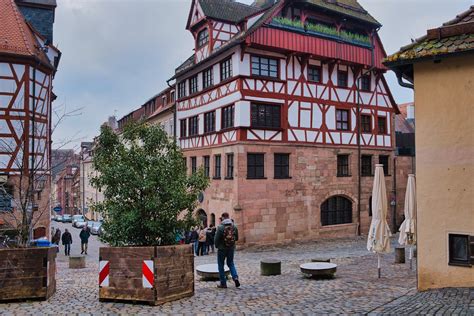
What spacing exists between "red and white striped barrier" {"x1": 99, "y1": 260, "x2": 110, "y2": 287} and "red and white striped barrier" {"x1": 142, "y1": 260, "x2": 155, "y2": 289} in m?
0.75

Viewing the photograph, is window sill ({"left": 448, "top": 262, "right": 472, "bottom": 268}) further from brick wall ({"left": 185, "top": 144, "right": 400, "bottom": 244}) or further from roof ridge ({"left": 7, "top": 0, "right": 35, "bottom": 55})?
roof ridge ({"left": 7, "top": 0, "right": 35, "bottom": 55})

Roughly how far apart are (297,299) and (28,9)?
23.5m

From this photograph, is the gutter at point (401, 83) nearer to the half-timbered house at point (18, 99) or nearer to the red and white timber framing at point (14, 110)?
the half-timbered house at point (18, 99)

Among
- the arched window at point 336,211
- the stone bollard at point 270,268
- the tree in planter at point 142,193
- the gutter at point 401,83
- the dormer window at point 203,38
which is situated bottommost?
the stone bollard at point 270,268

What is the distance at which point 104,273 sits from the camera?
27.9 feet

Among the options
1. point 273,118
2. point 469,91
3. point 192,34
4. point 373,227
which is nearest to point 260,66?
point 273,118

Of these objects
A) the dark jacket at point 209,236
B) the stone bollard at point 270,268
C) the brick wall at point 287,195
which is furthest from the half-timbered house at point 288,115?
the stone bollard at point 270,268

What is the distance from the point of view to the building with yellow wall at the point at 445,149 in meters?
8.74

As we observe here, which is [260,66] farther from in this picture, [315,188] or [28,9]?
[28,9]

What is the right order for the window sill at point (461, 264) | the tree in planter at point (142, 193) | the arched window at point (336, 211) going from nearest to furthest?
the window sill at point (461, 264) < the tree in planter at point (142, 193) < the arched window at point (336, 211)

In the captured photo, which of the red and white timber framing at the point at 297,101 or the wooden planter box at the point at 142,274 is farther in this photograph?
the red and white timber framing at the point at 297,101

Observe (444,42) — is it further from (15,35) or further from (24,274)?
(15,35)

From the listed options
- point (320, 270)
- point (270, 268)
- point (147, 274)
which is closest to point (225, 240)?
point (147, 274)

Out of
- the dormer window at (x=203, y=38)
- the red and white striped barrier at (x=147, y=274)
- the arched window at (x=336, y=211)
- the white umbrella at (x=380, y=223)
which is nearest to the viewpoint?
the red and white striped barrier at (x=147, y=274)
